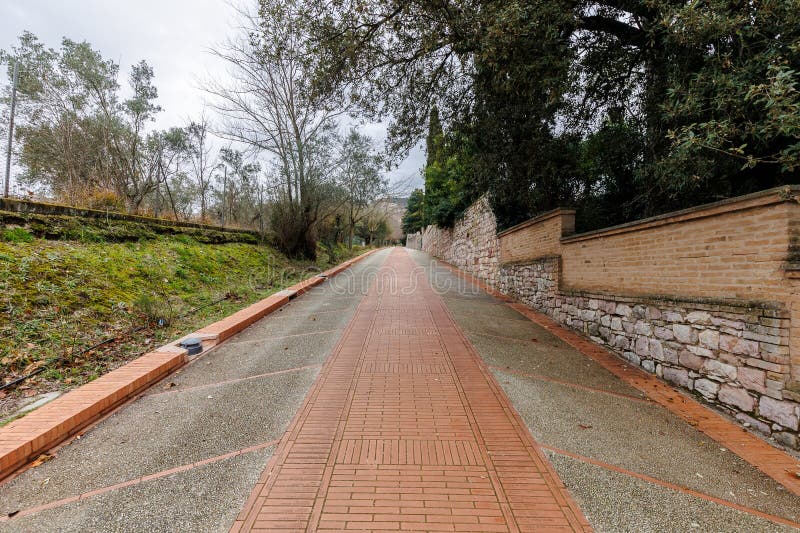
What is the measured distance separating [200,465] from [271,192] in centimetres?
1362

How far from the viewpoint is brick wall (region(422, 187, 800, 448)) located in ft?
9.19

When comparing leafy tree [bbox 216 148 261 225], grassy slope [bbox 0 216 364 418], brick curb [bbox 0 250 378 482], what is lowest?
brick curb [bbox 0 250 378 482]

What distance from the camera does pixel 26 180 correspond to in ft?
45.2

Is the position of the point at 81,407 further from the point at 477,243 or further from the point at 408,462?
the point at 477,243

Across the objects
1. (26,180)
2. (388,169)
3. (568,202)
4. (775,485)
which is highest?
(26,180)

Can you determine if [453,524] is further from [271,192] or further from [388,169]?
[271,192]

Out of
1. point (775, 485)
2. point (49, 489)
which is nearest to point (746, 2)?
point (775, 485)

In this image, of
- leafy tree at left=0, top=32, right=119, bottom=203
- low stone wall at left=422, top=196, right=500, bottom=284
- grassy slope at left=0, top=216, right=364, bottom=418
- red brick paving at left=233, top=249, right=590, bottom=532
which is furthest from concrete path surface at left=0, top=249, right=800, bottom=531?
leafy tree at left=0, top=32, right=119, bottom=203

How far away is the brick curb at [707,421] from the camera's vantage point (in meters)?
2.47

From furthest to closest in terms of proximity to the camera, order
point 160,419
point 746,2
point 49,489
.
Answer: point 746,2 → point 160,419 → point 49,489

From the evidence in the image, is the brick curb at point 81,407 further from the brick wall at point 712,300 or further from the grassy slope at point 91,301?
the brick wall at point 712,300

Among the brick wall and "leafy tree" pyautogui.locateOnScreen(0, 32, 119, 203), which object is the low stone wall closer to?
the brick wall

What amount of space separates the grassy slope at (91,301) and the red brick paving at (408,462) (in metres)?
2.77

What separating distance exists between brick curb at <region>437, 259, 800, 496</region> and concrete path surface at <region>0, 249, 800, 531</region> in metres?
0.12
